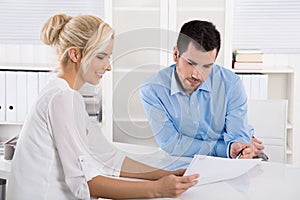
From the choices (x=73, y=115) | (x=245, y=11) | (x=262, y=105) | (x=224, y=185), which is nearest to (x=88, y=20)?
(x=73, y=115)

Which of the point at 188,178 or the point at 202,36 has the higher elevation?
the point at 202,36

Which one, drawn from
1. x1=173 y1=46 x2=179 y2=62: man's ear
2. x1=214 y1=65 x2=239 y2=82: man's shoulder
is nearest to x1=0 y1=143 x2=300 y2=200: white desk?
x1=173 y1=46 x2=179 y2=62: man's ear

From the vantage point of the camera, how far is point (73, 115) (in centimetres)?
171

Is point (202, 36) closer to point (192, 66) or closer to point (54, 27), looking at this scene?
point (192, 66)

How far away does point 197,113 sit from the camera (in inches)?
91.1

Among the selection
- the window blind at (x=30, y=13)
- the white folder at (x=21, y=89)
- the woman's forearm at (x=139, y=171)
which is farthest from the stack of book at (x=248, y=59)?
the woman's forearm at (x=139, y=171)

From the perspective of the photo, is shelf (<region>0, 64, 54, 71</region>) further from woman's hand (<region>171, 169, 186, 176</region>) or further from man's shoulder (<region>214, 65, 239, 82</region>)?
woman's hand (<region>171, 169, 186, 176</region>)

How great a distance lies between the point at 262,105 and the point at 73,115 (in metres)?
1.36

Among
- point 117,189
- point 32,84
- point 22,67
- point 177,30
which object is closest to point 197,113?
point 117,189

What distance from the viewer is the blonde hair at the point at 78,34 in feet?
5.70

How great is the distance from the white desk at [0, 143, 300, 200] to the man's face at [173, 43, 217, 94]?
0.31m

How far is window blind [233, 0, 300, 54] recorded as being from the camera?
3959 mm

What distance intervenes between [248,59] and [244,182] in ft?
6.61

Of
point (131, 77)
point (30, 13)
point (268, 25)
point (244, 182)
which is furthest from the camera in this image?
point (30, 13)
